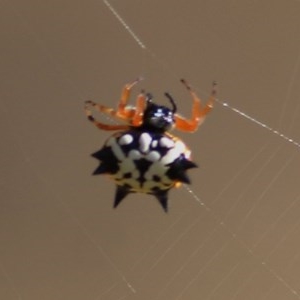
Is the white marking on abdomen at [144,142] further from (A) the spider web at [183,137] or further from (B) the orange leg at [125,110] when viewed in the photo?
(A) the spider web at [183,137]

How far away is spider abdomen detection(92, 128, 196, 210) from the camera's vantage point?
76.7 inches

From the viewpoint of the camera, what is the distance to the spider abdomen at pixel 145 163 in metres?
1.95

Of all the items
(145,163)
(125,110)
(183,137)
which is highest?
(183,137)

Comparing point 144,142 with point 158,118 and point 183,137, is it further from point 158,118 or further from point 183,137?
point 183,137

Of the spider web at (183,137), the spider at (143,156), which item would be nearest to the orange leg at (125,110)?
the spider at (143,156)

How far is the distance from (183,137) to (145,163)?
104 centimetres

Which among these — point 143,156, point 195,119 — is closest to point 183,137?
point 195,119

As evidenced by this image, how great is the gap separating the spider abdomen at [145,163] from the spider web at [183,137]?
2.85ft

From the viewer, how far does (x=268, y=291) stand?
3016mm

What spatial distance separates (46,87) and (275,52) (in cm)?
57

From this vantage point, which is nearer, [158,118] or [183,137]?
[158,118]

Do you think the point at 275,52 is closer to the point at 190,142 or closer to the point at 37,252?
the point at 190,142

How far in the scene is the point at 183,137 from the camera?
117 inches

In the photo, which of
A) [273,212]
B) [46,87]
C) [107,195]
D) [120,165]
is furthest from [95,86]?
[120,165]
